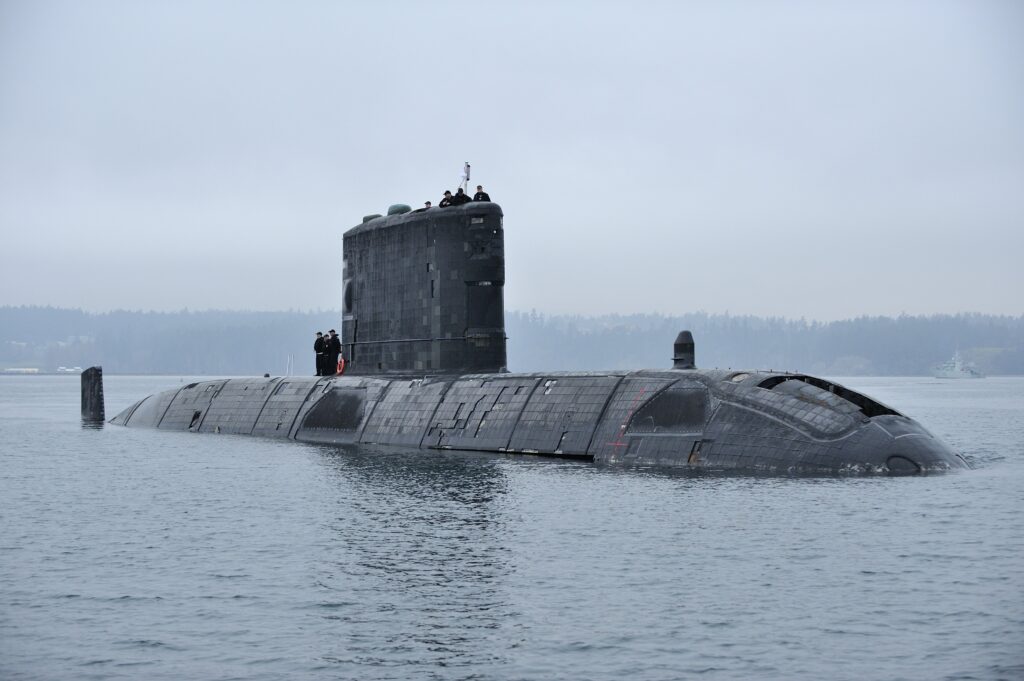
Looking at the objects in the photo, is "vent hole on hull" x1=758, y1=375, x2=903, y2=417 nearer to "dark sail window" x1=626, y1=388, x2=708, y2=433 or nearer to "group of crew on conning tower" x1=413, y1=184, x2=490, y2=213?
"dark sail window" x1=626, y1=388, x2=708, y2=433

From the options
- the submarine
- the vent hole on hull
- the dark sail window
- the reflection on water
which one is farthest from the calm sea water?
the vent hole on hull

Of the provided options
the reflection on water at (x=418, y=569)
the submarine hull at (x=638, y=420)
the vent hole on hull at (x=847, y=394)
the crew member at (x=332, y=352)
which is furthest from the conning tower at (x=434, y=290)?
the vent hole on hull at (x=847, y=394)

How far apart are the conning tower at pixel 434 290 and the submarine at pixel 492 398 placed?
0.14ft

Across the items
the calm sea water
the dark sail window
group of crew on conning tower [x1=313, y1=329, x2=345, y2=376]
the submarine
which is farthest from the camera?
group of crew on conning tower [x1=313, y1=329, x2=345, y2=376]

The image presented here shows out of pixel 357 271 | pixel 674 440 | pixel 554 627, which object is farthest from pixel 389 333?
pixel 554 627

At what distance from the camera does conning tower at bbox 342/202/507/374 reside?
33.2 m

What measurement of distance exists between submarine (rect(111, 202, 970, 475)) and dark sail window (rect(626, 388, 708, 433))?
0.13ft

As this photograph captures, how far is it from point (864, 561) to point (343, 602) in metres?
7.77

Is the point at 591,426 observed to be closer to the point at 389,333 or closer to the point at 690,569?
the point at 389,333

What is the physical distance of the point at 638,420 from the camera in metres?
28.6

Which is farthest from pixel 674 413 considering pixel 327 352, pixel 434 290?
pixel 327 352

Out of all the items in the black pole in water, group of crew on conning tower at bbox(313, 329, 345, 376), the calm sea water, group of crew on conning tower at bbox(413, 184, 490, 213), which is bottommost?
the calm sea water

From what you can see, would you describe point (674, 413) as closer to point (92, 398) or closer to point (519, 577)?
point (519, 577)

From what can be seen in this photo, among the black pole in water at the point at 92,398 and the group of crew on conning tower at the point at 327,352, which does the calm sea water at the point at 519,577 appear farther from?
the black pole in water at the point at 92,398
